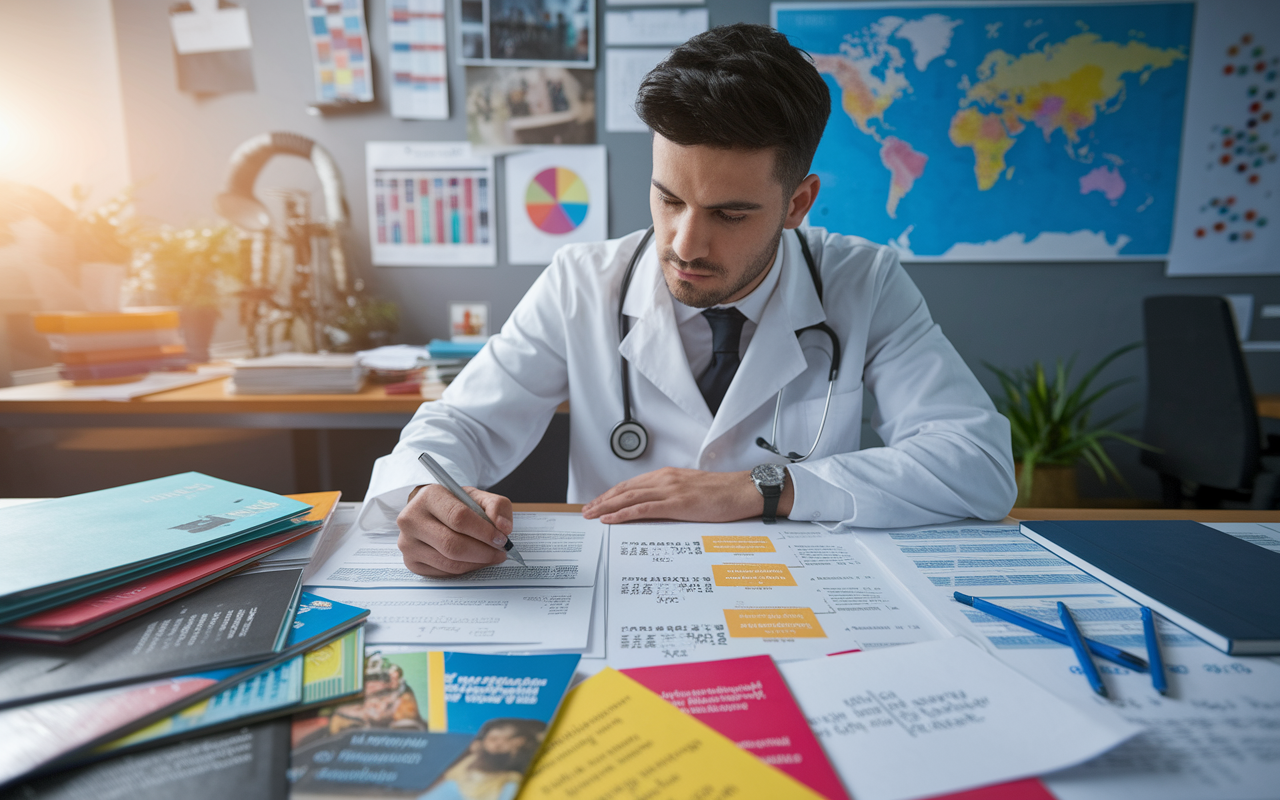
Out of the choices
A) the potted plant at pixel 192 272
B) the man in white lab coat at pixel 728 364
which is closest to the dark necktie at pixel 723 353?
the man in white lab coat at pixel 728 364

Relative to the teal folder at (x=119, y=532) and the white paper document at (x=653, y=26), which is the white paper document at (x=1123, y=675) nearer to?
the teal folder at (x=119, y=532)

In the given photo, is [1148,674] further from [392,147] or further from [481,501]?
[392,147]

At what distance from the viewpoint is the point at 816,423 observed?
3.59 feet

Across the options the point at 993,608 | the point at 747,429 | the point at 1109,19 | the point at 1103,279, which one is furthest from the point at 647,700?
the point at 1109,19

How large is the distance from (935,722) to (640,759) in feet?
0.66

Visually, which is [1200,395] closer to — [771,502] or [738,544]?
[771,502]

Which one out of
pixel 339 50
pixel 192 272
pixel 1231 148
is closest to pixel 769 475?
pixel 192 272

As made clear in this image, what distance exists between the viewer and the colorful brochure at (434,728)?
0.35 meters

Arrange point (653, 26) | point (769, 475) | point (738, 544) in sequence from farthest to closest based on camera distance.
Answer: point (653, 26), point (769, 475), point (738, 544)

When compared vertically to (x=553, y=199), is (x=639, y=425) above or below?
below

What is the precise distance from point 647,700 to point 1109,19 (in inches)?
100.0

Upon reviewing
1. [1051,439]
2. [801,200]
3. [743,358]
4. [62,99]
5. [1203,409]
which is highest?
[62,99]

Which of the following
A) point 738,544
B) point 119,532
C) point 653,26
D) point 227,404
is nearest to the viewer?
point 119,532

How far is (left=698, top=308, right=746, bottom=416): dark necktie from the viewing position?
1.12 m
